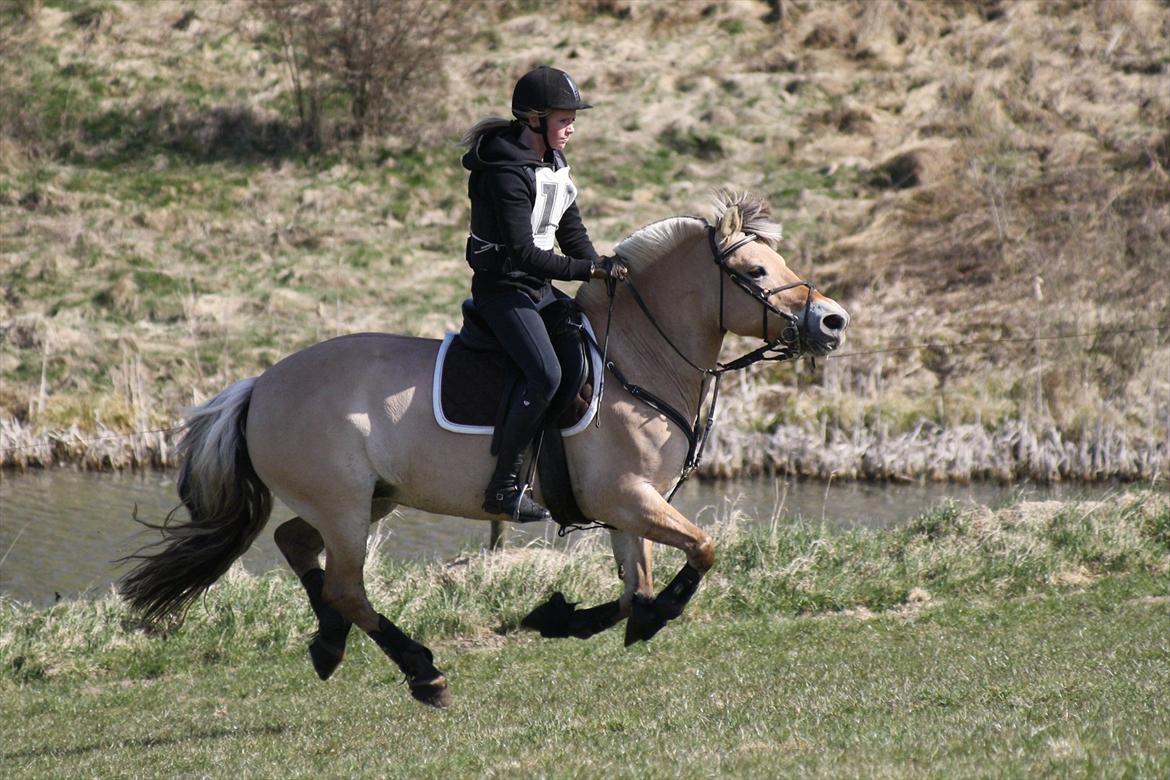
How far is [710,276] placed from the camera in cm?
799

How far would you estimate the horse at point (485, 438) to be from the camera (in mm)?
7801

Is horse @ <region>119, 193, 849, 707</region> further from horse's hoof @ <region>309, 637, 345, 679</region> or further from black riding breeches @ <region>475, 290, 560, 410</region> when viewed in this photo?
black riding breeches @ <region>475, 290, 560, 410</region>

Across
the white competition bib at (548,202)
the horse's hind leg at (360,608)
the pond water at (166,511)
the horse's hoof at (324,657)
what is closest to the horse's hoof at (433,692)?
the horse's hind leg at (360,608)

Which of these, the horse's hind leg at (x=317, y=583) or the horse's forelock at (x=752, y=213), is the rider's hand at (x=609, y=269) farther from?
the horse's hind leg at (x=317, y=583)

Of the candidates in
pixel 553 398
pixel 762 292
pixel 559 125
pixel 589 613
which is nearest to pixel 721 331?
pixel 762 292

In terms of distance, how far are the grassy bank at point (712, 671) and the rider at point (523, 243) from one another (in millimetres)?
1644

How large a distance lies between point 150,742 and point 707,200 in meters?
12.6

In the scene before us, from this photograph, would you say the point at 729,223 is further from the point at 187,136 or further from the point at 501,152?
the point at 187,136

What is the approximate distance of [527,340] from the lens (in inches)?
302

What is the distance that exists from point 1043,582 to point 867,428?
8721mm

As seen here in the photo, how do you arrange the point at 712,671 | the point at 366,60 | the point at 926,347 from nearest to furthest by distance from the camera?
the point at 712,671 → the point at 926,347 → the point at 366,60

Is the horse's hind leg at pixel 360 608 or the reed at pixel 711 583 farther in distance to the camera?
the reed at pixel 711 583

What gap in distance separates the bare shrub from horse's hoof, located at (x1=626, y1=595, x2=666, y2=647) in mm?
24663

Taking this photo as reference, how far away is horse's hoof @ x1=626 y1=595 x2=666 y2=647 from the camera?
7973 mm
